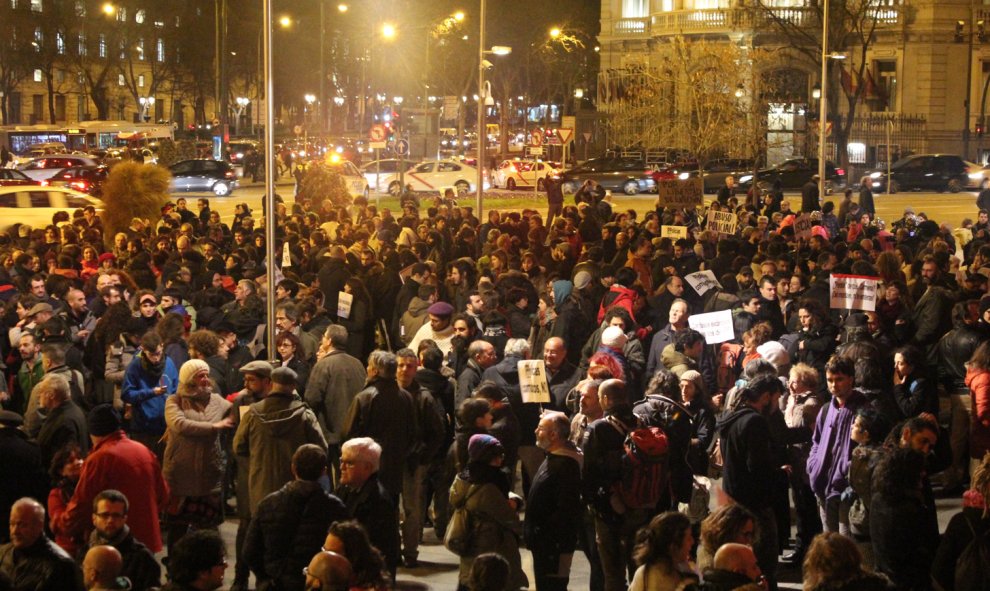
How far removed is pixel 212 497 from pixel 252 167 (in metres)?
51.5

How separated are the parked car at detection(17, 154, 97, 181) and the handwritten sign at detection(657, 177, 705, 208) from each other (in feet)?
101

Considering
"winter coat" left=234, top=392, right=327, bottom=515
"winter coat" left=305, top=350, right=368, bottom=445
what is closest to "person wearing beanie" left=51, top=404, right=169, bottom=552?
"winter coat" left=234, top=392, right=327, bottom=515

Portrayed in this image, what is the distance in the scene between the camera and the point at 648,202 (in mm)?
44906

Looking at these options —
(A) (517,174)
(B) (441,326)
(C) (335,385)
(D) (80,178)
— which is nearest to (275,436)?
(C) (335,385)

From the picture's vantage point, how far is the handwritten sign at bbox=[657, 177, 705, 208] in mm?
22344

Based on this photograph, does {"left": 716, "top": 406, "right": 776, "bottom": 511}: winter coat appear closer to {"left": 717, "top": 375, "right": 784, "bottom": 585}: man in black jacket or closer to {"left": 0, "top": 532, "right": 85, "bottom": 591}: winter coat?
{"left": 717, "top": 375, "right": 784, "bottom": 585}: man in black jacket

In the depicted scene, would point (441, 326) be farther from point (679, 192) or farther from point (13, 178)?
point (13, 178)

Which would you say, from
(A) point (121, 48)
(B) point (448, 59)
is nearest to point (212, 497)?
(B) point (448, 59)

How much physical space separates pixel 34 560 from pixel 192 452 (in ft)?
9.05

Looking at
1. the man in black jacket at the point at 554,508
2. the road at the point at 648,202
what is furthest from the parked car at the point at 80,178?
the man in black jacket at the point at 554,508

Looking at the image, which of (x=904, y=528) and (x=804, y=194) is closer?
(x=904, y=528)

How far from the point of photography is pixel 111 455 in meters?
7.97

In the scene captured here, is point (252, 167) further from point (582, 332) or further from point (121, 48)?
point (582, 332)

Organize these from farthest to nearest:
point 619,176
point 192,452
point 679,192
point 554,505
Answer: point 619,176, point 679,192, point 192,452, point 554,505
